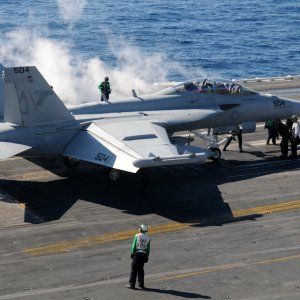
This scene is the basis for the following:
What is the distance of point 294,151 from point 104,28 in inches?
3142

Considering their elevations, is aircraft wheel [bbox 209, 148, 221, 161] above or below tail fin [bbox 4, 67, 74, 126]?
below

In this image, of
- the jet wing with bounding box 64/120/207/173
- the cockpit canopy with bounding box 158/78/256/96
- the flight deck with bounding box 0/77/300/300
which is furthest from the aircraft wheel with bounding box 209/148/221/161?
the jet wing with bounding box 64/120/207/173

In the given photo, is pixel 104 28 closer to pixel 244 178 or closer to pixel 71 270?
pixel 244 178

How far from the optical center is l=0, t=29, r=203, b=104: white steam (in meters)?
68.4

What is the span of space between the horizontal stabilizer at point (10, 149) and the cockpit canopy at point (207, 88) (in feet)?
25.9

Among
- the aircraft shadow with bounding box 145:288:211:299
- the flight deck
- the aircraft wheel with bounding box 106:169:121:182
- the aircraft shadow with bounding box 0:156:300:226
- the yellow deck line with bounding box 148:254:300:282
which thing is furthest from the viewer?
the aircraft wheel with bounding box 106:169:121:182

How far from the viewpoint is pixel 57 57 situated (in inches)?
3401

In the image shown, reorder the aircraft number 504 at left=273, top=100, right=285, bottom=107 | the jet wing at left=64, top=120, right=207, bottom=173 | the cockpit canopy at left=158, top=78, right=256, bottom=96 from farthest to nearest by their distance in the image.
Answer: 1. the aircraft number 504 at left=273, top=100, right=285, bottom=107
2. the cockpit canopy at left=158, top=78, right=256, bottom=96
3. the jet wing at left=64, top=120, right=207, bottom=173

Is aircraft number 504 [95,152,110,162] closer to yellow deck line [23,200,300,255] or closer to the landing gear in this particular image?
the landing gear

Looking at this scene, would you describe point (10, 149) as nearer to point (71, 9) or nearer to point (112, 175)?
point (112, 175)

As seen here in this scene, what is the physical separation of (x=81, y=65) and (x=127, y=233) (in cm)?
6048

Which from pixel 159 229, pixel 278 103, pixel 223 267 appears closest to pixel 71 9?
pixel 278 103

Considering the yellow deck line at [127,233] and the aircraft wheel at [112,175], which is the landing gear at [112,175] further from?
the yellow deck line at [127,233]

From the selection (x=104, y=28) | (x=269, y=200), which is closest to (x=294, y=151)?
(x=269, y=200)
